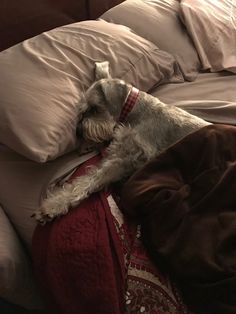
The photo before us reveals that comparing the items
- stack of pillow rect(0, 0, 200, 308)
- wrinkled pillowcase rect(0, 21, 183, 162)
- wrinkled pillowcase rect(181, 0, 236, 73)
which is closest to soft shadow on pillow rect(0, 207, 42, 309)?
stack of pillow rect(0, 0, 200, 308)

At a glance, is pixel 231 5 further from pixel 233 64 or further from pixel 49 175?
pixel 49 175

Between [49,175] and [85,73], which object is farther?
[85,73]

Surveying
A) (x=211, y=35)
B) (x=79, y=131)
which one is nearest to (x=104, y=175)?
(x=79, y=131)

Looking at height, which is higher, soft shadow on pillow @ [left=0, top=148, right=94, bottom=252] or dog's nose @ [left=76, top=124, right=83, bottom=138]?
dog's nose @ [left=76, top=124, right=83, bottom=138]

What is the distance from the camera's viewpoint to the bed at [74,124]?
1.10 metres

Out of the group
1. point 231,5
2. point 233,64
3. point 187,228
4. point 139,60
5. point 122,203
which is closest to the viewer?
point 187,228

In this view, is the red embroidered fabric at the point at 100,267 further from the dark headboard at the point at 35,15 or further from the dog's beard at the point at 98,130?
the dark headboard at the point at 35,15

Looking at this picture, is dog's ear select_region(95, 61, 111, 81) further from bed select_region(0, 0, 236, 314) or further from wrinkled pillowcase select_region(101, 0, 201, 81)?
wrinkled pillowcase select_region(101, 0, 201, 81)

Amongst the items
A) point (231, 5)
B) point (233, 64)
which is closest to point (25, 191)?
point (233, 64)

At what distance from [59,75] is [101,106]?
0.67 feet

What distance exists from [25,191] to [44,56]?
1.62 feet

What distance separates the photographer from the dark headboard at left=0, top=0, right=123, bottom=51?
163 cm

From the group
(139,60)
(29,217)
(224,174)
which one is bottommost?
(29,217)

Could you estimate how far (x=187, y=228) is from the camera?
108 cm
